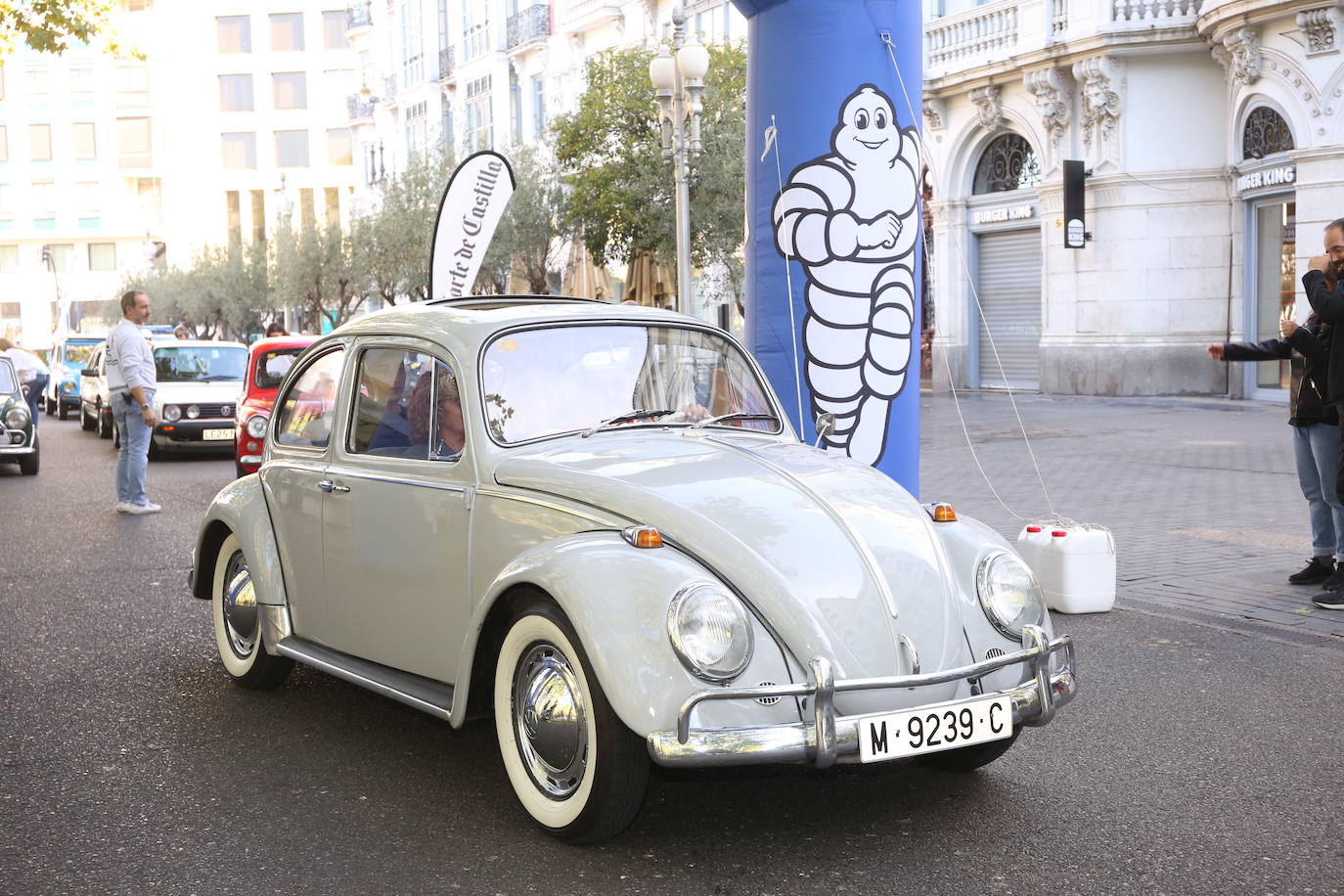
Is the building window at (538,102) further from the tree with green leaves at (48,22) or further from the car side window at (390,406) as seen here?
the car side window at (390,406)

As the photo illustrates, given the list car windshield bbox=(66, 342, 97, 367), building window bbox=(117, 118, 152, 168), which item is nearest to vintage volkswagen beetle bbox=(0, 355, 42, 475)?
car windshield bbox=(66, 342, 97, 367)

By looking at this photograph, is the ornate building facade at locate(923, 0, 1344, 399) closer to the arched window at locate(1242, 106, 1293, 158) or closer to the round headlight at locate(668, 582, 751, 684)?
the arched window at locate(1242, 106, 1293, 158)

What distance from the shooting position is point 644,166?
27219 mm

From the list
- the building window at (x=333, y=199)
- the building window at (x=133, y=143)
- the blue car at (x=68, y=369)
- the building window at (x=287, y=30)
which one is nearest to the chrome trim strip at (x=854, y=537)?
the blue car at (x=68, y=369)

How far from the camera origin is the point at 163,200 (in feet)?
296

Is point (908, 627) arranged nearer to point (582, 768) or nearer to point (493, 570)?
point (582, 768)

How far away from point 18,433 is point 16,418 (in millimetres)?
218

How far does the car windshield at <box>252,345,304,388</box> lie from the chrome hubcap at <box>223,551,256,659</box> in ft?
33.2

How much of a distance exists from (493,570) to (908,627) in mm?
1300

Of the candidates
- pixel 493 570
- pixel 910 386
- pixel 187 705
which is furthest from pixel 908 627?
pixel 910 386

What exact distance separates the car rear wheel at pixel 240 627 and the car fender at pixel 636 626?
6.89 ft

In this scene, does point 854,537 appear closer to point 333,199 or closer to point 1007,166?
point 1007,166

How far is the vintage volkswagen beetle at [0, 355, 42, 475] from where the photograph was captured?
57.6 ft

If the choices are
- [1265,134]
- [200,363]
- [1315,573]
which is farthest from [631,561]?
[1265,134]
